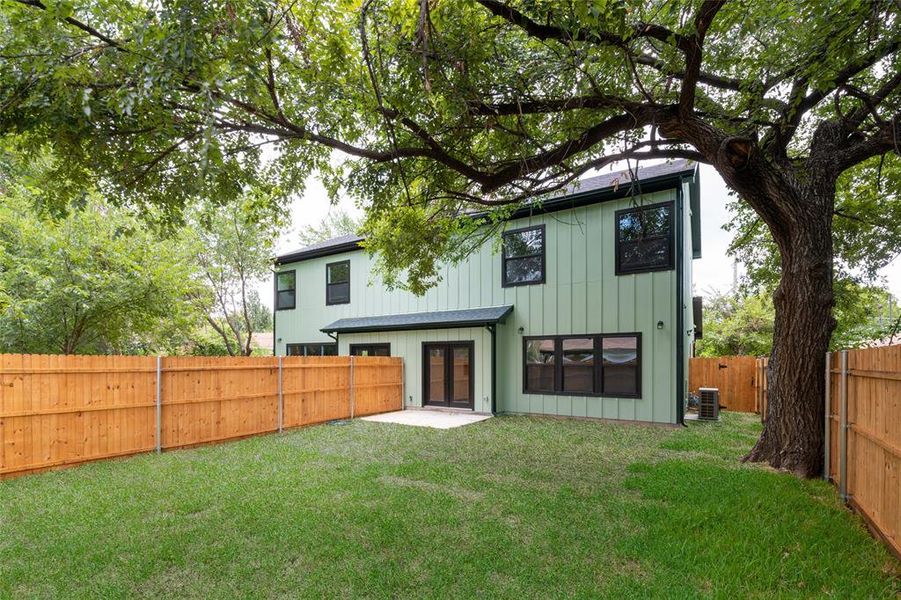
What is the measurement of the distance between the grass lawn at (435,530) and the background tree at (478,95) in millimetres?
2009

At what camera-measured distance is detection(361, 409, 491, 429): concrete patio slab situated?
30.0ft

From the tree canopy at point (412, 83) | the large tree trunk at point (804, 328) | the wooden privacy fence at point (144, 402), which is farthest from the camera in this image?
the wooden privacy fence at point (144, 402)

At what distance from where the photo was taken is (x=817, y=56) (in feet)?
14.3

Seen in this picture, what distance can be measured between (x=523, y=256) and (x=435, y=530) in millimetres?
7658

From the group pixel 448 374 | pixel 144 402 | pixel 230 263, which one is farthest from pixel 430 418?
pixel 230 263

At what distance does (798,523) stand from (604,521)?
1.60m

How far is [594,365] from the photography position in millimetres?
9336

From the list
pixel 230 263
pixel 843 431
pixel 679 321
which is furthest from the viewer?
pixel 230 263

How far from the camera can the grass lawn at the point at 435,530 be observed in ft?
9.49

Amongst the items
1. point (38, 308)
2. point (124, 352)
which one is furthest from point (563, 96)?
point (124, 352)

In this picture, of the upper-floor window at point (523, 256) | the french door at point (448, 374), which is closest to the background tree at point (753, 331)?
the upper-floor window at point (523, 256)

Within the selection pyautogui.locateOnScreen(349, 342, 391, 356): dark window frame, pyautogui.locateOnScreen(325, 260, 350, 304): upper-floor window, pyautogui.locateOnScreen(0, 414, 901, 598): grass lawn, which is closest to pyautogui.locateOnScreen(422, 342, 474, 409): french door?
pyautogui.locateOnScreen(349, 342, 391, 356): dark window frame

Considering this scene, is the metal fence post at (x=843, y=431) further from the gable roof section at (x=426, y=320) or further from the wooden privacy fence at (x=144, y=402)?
the wooden privacy fence at (x=144, y=402)

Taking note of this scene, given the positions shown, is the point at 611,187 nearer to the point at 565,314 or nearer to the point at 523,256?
the point at 523,256
